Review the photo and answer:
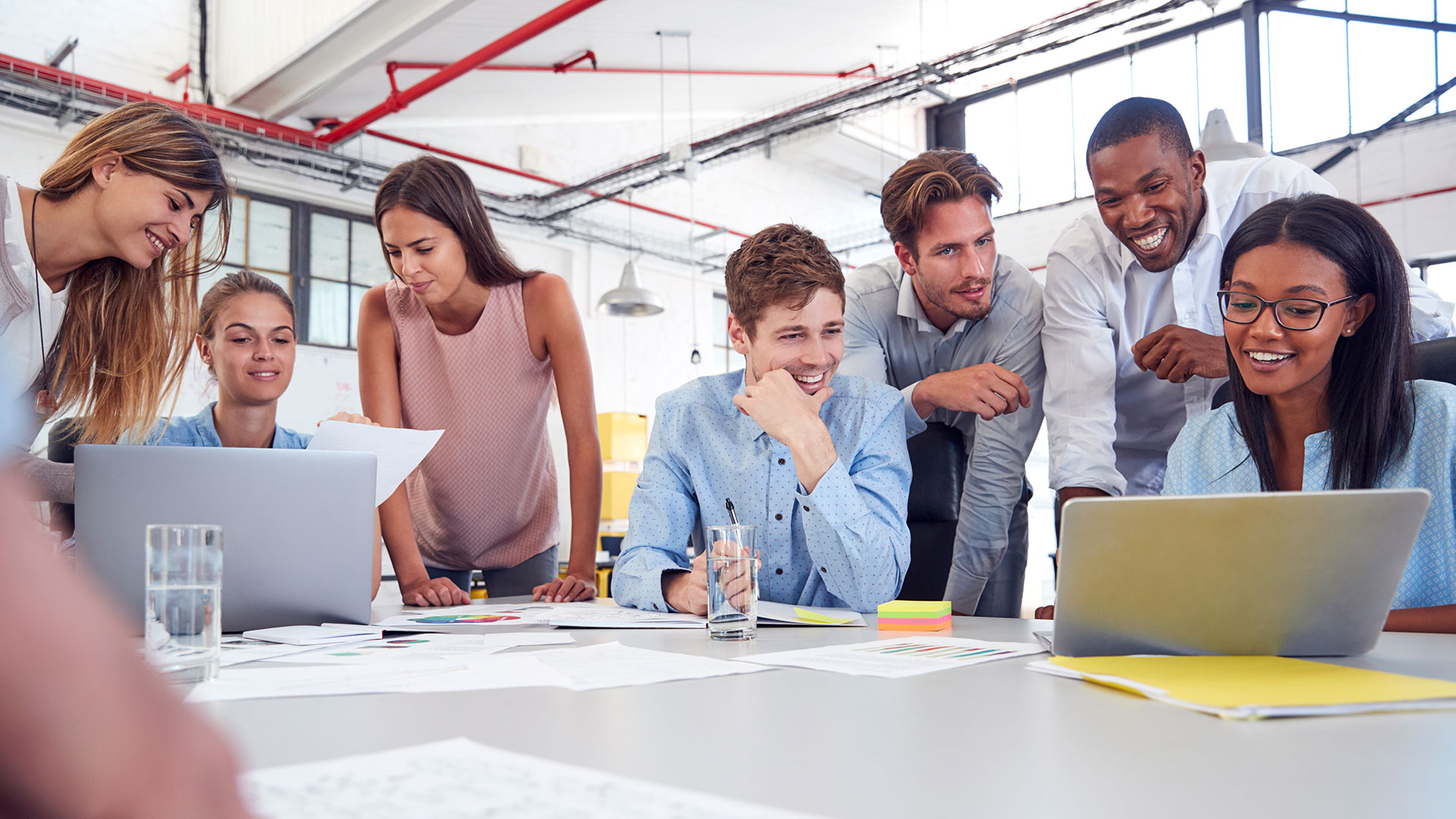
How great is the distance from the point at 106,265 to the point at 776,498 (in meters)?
1.27

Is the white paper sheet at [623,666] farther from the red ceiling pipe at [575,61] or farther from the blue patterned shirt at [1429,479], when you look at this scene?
the red ceiling pipe at [575,61]

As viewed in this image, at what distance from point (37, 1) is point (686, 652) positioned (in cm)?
666

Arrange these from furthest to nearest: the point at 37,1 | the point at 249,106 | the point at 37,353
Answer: the point at 249,106 → the point at 37,1 → the point at 37,353

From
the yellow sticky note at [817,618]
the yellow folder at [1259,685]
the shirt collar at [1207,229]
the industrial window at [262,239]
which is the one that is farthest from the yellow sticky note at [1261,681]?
the industrial window at [262,239]

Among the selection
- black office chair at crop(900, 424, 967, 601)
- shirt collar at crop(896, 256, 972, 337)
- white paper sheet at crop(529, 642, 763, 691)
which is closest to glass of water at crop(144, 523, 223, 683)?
white paper sheet at crop(529, 642, 763, 691)

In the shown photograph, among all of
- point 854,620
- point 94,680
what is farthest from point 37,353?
point 94,680

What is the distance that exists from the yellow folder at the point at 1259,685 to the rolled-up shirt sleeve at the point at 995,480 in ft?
3.74

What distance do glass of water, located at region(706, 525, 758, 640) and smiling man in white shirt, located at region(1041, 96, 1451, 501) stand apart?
1.05 m

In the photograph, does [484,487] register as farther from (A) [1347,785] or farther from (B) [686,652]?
(A) [1347,785]

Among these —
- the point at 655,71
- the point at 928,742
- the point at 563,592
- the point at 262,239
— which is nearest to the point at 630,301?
the point at 655,71

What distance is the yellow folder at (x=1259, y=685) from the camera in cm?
71

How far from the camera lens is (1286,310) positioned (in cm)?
149

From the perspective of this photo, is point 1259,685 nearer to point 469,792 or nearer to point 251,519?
point 469,792

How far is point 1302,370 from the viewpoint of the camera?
1.48 metres
